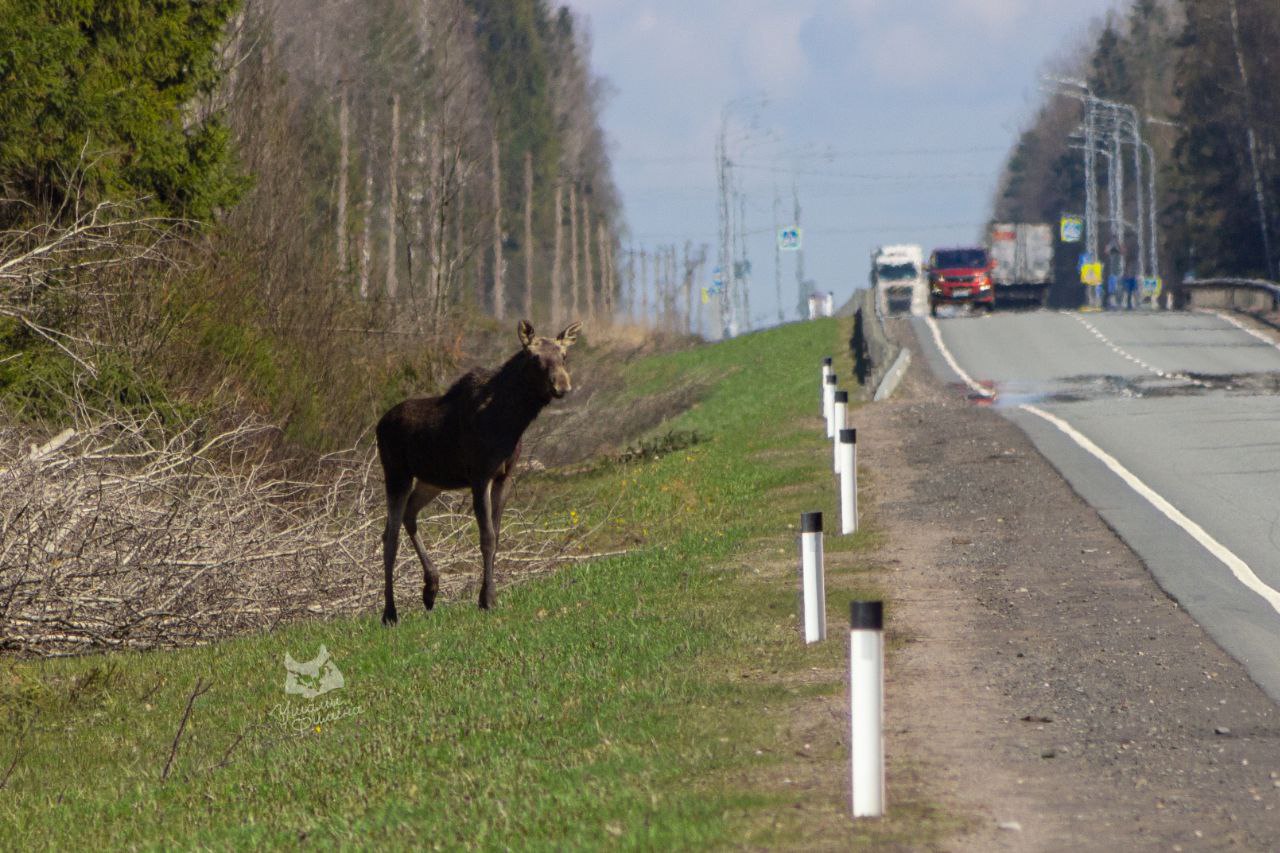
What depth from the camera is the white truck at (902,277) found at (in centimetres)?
7412

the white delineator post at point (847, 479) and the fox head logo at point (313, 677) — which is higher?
the white delineator post at point (847, 479)

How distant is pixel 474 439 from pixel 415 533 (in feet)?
4.38

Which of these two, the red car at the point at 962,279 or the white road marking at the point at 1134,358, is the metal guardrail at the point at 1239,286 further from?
the red car at the point at 962,279

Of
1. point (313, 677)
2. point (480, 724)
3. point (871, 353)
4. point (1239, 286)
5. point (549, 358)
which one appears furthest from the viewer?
point (1239, 286)

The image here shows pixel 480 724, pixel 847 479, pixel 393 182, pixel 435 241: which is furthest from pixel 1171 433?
pixel 393 182

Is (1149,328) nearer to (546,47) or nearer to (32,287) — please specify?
(32,287)

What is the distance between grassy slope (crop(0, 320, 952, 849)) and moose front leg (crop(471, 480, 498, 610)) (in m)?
0.24

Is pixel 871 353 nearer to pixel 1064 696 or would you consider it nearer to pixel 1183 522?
pixel 1183 522

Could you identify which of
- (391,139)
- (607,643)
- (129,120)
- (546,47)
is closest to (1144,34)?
(546,47)

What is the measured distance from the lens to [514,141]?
9588cm

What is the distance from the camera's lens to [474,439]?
541 inches

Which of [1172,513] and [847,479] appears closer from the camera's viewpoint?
[1172,513]

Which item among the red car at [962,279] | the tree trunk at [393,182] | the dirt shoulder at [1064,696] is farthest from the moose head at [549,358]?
the red car at [962,279]

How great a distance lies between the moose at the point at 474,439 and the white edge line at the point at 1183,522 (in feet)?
16.1
